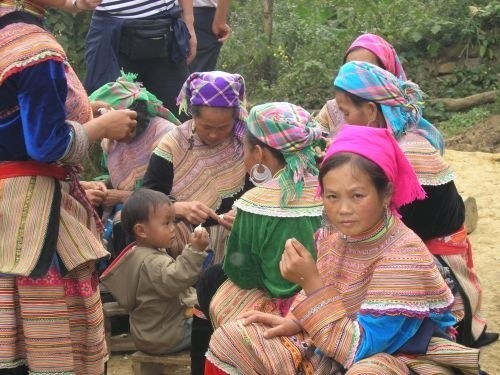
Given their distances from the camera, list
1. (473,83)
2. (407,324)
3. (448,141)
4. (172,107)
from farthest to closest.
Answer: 1. (473,83)
2. (448,141)
3. (172,107)
4. (407,324)

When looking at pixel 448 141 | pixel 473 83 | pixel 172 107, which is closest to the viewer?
pixel 172 107

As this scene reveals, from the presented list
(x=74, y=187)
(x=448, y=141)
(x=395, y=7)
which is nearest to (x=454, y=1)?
(x=395, y=7)

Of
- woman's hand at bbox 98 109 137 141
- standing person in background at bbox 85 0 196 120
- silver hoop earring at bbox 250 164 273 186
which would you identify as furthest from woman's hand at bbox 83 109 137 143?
standing person in background at bbox 85 0 196 120

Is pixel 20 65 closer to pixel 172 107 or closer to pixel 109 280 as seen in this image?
pixel 109 280

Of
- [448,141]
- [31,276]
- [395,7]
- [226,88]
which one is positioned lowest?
[448,141]

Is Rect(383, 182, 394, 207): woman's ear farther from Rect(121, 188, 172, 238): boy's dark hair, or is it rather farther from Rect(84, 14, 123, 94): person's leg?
Rect(84, 14, 123, 94): person's leg

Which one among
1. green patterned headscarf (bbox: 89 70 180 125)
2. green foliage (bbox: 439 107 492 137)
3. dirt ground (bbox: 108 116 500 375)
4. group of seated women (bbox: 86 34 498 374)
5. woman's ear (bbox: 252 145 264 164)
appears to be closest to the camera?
group of seated women (bbox: 86 34 498 374)

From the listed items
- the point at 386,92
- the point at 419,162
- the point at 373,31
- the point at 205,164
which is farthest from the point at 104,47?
the point at 373,31

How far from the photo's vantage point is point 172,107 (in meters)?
5.62

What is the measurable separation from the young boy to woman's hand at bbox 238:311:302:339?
40.4 inches

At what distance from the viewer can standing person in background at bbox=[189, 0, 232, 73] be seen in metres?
6.47

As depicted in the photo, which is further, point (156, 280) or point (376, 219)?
point (156, 280)

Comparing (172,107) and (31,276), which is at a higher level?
(31,276)

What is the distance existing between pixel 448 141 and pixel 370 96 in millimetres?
5279
